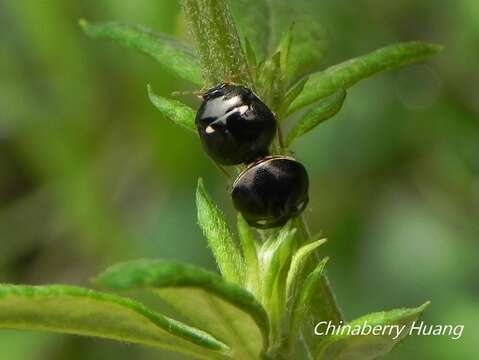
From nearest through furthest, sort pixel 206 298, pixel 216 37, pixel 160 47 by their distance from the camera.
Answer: pixel 206 298, pixel 216 37, pixel 160 47

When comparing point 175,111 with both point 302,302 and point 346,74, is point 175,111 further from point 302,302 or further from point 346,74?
point 302,302

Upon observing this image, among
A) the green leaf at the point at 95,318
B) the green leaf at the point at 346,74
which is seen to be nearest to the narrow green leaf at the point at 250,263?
the green leaf at the point at 95,318

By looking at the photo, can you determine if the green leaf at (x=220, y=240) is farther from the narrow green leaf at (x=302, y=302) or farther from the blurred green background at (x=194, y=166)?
the blurred green background at (x=194, y=166)

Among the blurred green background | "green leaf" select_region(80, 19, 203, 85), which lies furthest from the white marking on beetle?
the blurred green background

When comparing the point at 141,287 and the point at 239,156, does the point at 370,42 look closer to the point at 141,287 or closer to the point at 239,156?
the point at 239,156

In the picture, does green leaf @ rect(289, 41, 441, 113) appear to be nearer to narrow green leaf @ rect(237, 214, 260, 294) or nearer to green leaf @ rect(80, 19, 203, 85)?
green leaf @ rect(80, 19, 203, 85)

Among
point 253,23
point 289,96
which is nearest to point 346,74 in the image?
point 289,96
